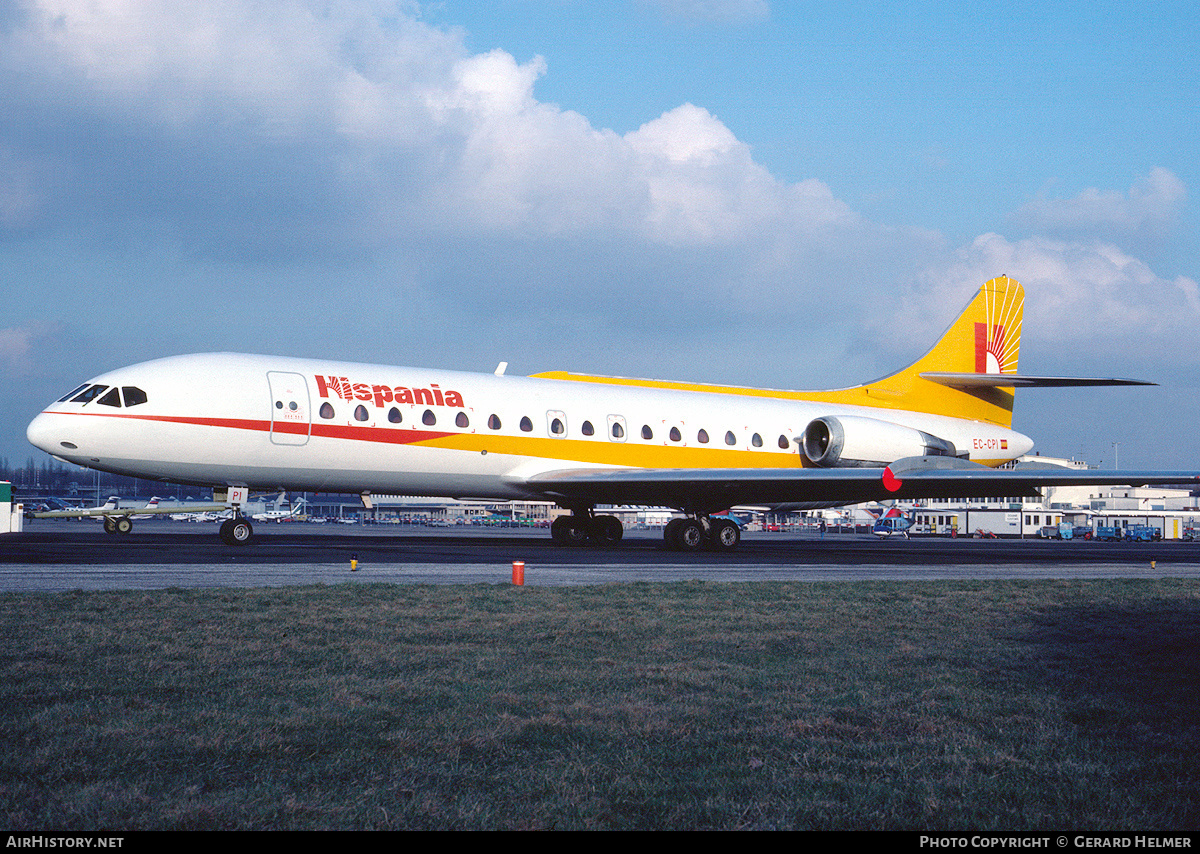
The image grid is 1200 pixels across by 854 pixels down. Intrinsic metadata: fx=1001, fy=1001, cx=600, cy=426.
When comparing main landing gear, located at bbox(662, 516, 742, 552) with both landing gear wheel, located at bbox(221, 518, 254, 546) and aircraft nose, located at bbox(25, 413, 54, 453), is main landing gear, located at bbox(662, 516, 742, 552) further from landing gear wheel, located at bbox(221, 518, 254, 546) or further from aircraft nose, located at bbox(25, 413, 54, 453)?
aircraft nose, located at bbox(25, 413, 54, 453)

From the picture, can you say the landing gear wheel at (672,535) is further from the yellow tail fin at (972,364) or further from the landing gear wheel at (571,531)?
the yellow tail fin at (972,364)

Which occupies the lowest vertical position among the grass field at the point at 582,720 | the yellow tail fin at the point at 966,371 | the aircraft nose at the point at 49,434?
the grass field at the point at 582,720

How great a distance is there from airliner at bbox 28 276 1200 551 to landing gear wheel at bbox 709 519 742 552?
50 millimetres

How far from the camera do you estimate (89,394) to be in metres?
21.7

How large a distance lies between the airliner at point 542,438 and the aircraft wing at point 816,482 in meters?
0.07

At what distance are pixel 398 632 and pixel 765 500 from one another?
721 inches

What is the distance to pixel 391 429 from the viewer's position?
77.8 ft

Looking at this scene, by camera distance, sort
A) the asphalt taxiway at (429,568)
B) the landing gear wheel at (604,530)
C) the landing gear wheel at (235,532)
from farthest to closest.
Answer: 1. the landing gear wheel at (604,530)
2. the landing gear wheel at (235,532)
3. the asphalt taxiway at (429,568)

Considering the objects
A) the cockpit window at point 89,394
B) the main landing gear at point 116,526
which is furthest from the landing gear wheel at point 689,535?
the main landing gear at point 116,526

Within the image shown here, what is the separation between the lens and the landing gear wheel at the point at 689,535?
27.0m

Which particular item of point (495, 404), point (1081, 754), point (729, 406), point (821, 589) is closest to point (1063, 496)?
point (729, 406)

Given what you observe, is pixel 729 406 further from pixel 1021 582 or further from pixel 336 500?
pixel 336 500

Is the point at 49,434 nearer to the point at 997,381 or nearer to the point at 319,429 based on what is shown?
the point at 319,429

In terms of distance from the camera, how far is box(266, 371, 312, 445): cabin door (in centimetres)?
2255
